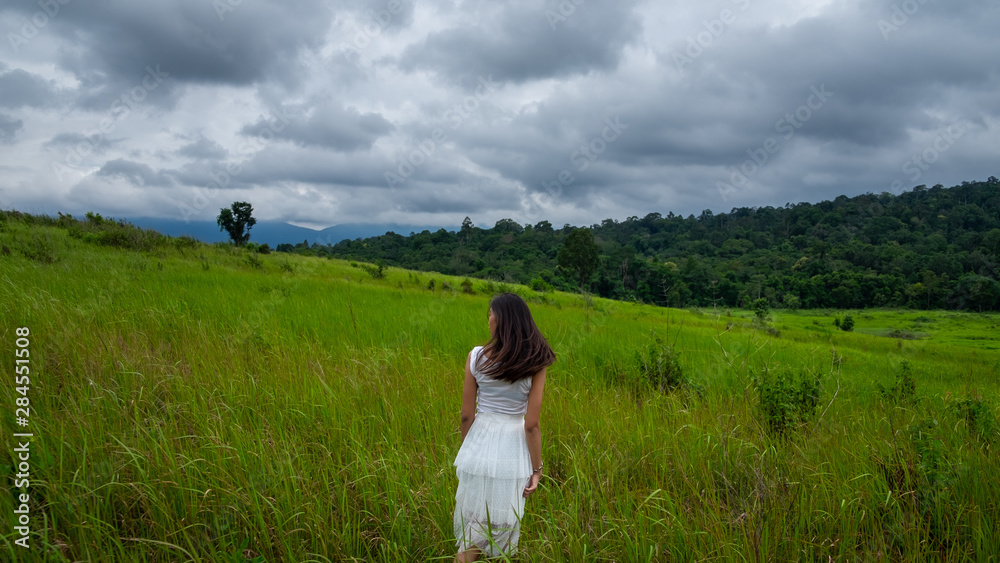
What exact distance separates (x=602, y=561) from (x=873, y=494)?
1.94 metres

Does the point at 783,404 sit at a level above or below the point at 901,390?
above

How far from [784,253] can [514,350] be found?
10540 centimetres

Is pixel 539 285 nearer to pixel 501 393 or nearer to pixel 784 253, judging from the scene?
pixel 501 393

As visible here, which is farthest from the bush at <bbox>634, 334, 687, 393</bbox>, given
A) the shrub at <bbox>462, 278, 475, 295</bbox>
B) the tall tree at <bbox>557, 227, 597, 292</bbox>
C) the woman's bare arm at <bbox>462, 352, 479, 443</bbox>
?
the tall tree at <bbox>557, 227, 597, 292</bbox>

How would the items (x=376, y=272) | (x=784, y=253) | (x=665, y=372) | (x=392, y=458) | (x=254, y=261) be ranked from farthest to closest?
(x=784, y=253) → (x=376, y=272) → (x=254, y=261) → (x=665, y=372) → (x=392, y=458)

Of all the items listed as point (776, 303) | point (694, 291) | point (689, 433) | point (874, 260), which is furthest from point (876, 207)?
point (689, 433)

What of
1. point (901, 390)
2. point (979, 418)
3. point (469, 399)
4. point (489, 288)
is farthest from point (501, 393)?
point (489, 288)

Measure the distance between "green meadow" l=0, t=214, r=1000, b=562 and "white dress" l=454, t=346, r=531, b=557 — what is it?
21cm

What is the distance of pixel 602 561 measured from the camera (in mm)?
2402

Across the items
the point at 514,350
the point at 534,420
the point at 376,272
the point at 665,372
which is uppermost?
the point at 376,272

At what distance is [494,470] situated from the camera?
7.59 feet

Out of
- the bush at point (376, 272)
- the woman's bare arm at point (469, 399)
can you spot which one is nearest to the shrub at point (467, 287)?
the bush at point (376, 272)

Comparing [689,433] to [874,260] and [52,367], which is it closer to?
[52,367]

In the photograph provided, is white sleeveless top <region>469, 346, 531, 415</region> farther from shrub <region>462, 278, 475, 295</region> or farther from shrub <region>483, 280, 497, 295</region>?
shrub <region>483, 280, 497, 295</region>
